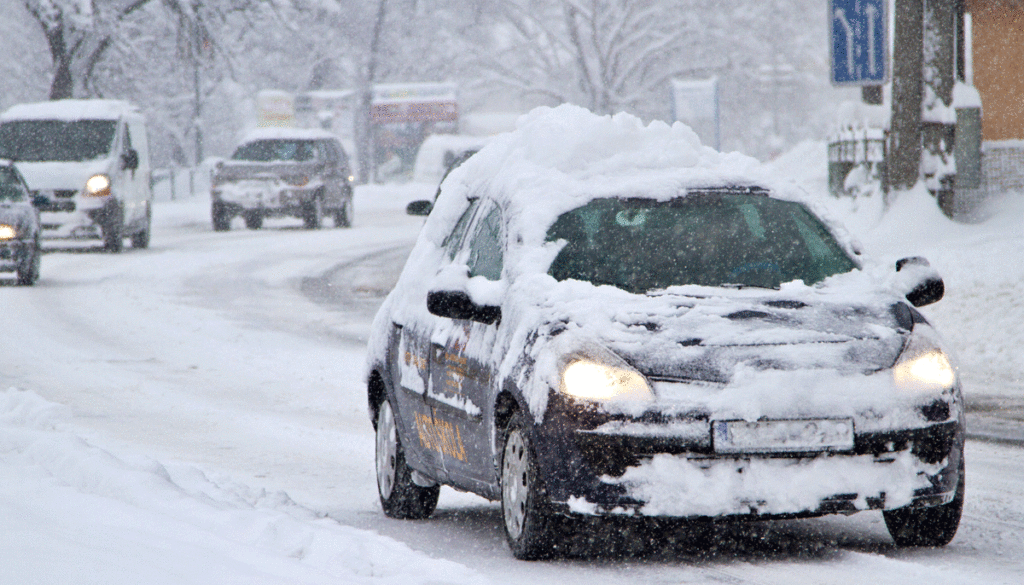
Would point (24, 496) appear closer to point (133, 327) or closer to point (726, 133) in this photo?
point (133, 327)

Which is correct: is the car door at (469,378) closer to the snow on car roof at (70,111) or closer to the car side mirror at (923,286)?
the car side mirror at (923,286)

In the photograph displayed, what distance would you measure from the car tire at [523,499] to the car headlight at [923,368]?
1282mm

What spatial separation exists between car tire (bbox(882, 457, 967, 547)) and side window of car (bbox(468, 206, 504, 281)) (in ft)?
5.76

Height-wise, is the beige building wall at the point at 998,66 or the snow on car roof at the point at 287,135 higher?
the beige building wall at the point at 998,66

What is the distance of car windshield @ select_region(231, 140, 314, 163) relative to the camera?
3253 cm

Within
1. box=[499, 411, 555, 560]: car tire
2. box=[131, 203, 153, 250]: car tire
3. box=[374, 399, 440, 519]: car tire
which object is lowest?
box=[131, 203, 153, 250]: car tire

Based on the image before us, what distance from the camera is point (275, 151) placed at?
107ft

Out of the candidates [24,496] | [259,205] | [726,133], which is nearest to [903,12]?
[24,496]

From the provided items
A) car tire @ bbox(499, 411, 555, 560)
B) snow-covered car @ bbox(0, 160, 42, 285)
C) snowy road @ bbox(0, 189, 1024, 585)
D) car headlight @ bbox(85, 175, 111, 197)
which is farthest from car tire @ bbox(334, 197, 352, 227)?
car tire @ bbox(499, 411, 555, 560)

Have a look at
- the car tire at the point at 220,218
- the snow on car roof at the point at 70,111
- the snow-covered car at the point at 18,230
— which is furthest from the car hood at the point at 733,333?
the car tire at the point at 220,218

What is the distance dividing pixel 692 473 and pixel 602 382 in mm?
425

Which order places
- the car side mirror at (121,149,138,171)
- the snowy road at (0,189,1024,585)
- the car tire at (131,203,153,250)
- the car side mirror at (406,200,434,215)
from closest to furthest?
the snowy road at (0,189,1024,585) < the car side mirror at (406,200,434,215) < the car side mirror at (121,149,138,171) < the car tire at (131,203,153,250)

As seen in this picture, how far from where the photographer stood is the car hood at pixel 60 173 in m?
24.9

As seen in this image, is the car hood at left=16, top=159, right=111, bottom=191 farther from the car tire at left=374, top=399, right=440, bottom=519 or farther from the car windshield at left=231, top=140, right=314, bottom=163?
the car tire at left=374, top=399, right=440, bottom=519
